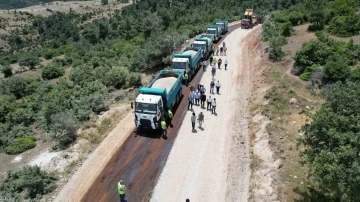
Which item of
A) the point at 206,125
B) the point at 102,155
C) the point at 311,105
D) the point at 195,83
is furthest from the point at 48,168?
the point at 311,105

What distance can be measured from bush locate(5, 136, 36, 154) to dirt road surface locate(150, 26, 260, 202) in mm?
15193

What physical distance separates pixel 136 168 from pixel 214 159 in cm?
523

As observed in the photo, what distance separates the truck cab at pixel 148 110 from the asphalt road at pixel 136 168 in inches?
47.8

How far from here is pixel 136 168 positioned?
68.8 feet

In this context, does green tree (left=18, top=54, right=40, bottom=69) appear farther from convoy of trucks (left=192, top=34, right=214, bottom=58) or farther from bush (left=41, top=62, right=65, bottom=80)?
convoy of trucks (left=192, top=34, right=214, bottom=58)

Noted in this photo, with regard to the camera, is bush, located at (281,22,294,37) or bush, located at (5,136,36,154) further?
bush, located at (281,22,294,37)

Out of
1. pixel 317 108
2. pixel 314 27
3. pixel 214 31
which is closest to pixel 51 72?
pixel 214 31

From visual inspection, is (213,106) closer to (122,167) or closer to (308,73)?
(122,167)

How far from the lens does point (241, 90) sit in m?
33.4

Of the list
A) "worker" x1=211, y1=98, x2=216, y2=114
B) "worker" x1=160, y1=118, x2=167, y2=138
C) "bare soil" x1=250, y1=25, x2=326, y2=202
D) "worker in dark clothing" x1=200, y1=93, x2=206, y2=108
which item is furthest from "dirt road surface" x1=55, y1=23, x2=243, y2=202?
"bare soil" x1=250, y1=25, x2=326, y2=202

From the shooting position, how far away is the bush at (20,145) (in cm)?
2988

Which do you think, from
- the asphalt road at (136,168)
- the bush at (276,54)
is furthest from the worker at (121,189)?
the bush at (276,54)

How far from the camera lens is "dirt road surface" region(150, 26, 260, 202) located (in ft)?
61.5

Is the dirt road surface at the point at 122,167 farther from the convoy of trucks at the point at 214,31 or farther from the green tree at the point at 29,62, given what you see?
the green tree at the point at 29,62
